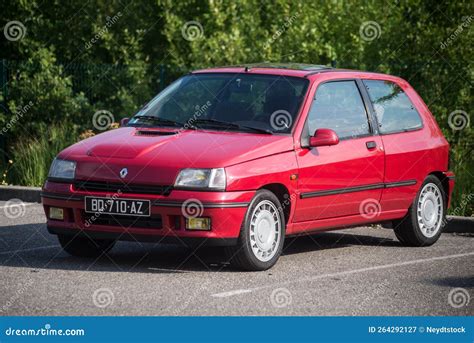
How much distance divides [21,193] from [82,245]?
581 centimetres

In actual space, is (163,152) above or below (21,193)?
above

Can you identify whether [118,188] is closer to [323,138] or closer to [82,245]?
[82,245]

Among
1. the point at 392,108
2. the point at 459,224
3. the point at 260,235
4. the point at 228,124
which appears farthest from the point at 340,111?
the point at 459,224

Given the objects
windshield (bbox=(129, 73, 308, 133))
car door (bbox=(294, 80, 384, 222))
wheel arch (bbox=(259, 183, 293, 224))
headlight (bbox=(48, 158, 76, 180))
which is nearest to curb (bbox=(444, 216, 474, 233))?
car door (bbox=(294, 80, 384, 222))

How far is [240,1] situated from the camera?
72.2 feet

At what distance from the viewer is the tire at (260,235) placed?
9398 millimetres

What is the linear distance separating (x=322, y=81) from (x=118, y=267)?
106 inches

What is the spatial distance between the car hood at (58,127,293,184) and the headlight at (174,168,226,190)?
0.14 feet

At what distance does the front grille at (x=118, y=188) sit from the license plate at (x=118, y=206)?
8cm

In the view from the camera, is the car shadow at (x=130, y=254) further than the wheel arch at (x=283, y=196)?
No

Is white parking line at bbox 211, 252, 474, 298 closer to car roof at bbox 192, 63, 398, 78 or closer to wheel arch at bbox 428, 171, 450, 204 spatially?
wheel arch at bbox 428, 171, 450, 204

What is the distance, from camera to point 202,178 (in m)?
9.17

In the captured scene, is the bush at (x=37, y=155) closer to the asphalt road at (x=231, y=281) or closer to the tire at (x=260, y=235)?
the asphalt road at (x=231, y=281)

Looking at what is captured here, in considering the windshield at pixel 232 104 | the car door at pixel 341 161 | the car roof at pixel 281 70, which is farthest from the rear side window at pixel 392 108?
the windshield at pixel 232 104
